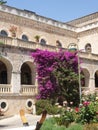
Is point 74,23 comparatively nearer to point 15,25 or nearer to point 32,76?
point 15,25

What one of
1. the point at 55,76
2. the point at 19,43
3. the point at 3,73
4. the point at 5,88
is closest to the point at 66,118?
the point at 5,88

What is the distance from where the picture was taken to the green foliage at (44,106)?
29311mm

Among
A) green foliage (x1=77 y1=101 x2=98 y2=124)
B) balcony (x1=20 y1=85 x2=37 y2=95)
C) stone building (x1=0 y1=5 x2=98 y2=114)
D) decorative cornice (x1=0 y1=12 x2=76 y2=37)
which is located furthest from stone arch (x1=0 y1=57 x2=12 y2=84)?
green foliage (x1=77 y1=101 x2=98 y2=124)

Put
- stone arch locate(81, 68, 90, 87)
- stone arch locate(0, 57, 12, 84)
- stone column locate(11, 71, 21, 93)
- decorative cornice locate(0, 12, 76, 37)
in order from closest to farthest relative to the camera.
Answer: stone column locate(11, 71, 21, 93)
stone arch locate(0, 57, 12, 84)
decorative cornice locate(0, 12, 76, 37)
stone arch locate(81, 68, 90, 87)

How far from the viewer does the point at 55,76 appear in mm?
31531

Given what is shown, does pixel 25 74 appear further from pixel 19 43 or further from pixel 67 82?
pixel 67 82

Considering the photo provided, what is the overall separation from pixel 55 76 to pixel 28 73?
4.35 metres

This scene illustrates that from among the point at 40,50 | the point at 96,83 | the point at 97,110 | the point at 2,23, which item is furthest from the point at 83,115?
the point at 96,83

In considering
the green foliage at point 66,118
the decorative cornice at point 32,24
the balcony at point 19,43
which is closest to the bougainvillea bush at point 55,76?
the balcony at point 19,43

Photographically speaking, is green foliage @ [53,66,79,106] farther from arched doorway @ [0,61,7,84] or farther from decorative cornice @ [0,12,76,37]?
decorative cornice @ [0,12,76,37]

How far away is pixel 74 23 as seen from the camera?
51281mm

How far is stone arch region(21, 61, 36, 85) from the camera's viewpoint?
Result: 32875 mm

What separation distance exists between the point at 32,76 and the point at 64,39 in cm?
1218

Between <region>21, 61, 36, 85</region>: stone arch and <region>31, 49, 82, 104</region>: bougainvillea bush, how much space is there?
723mm
